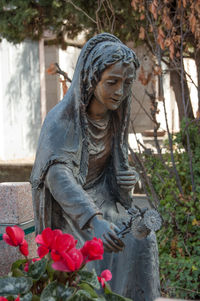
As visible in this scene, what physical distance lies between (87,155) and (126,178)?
9.9 inches

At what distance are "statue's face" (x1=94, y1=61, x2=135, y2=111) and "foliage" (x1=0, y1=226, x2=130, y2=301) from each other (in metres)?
1.06

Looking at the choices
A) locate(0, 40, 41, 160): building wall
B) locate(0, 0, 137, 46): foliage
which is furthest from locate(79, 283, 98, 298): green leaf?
locate(0, 40, 41, 160): building wall

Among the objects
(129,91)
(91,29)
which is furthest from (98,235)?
(91,29)

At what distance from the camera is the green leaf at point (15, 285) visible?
4.22 feet

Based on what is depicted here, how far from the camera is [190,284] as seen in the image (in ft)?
14.4

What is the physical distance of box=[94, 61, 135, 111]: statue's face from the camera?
7.30 ft

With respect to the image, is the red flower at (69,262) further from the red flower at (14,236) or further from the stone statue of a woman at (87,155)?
the stone statue of a woman at (87,155)

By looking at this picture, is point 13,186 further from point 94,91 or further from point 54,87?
point 54,87

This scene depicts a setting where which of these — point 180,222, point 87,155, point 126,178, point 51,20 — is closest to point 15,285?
point 87,155

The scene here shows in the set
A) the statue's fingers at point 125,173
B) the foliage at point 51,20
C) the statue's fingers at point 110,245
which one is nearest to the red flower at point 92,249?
the statue's fingers at point 110,245

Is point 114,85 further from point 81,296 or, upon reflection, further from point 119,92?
point 81,296

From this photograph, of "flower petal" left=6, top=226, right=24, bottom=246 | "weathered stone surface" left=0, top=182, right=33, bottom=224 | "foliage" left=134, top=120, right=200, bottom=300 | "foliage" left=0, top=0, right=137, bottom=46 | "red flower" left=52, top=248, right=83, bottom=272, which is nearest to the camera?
"red flower" left=52, top=248, right=83, bottom=272

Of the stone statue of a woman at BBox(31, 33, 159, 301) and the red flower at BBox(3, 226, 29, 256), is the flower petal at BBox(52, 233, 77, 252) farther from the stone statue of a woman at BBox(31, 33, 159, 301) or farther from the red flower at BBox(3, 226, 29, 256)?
the stone statue of a woman at BBox(31, 33, 159, 301)

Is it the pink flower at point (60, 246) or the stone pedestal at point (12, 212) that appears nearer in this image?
the pink flower at point (60, 246)
